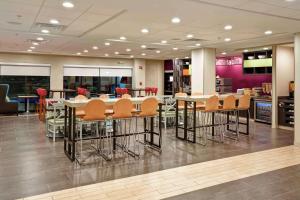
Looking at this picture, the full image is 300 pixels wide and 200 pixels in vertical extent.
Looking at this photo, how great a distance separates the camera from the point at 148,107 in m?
5.25

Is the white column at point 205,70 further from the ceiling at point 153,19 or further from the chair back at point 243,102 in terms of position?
the chair back at point 243,102

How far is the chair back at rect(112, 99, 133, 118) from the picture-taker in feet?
16.0

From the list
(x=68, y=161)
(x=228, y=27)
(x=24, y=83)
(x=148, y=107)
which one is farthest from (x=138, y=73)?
(x=68, y=161)

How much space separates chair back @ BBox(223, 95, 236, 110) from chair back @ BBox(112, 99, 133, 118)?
271 centimetres

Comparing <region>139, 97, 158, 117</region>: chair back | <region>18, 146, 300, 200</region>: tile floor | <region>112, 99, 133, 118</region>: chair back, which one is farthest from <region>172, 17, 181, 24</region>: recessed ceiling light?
<region>18, 146, 300, 200</region>: tile floor

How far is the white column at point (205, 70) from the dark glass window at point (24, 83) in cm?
752

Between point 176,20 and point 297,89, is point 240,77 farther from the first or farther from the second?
point 176,20

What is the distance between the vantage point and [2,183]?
3686mm

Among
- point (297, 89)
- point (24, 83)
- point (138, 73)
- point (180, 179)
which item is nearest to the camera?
point (180, 179)

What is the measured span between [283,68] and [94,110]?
659 centimetres

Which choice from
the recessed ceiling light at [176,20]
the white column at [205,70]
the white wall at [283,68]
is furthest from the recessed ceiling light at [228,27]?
the white column at [205,70]

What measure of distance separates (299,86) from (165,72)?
35.2 feet

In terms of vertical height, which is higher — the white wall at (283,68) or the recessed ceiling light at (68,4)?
the recessed ceiling light at (68,4)

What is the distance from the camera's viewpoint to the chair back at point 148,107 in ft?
17.1
